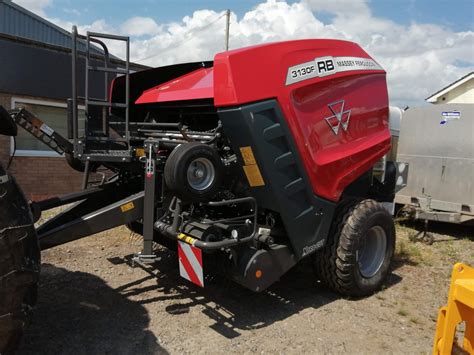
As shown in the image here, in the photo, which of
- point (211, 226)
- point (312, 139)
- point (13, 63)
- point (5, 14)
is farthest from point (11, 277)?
point (5, 14)

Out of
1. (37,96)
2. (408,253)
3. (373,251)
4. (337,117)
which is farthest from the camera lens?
(37,96)

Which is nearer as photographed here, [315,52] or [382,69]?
[315,52]

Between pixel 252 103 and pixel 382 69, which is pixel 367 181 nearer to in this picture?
pixel 382 69

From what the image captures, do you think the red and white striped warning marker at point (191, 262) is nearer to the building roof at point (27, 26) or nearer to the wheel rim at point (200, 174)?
the wheel rim at point (200, 174)

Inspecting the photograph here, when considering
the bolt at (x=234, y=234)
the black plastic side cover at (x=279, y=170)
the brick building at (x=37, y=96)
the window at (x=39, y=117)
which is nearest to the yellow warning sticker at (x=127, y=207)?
the bolt at (x=234, y=234)

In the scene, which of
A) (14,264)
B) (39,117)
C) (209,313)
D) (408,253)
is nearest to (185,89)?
(209,313)

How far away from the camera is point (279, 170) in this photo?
372 cm

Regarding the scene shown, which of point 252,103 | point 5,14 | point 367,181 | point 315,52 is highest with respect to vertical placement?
point 5,14

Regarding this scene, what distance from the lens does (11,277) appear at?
94.7 inches

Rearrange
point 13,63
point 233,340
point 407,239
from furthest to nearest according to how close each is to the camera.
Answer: point 13,63, point 407,239, point 233,340

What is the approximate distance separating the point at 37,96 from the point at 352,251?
7.20 meters

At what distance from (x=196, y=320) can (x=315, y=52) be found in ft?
8.17

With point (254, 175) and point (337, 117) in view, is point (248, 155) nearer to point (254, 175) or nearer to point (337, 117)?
point (254, 175)

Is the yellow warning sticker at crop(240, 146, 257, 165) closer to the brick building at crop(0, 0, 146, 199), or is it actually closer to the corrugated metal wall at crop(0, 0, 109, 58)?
the brick building at crop(0, 0, 146, 199)
